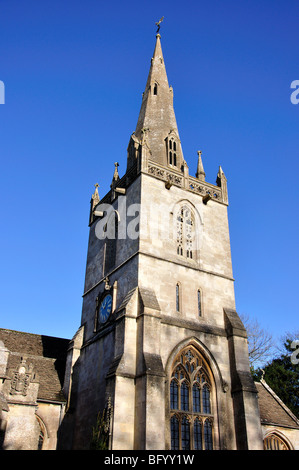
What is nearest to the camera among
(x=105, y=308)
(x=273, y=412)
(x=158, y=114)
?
(x=105, y=308)

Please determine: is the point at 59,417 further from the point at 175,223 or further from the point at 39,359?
the point at 175,223

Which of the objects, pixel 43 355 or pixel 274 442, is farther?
pixel 43 355

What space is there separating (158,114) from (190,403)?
59.4ft

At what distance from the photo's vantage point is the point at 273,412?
78.9 ft

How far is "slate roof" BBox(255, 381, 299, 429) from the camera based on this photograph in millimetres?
23078

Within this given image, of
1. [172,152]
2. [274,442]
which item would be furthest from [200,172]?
[274,442]

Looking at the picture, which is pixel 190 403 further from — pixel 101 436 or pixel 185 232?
pixel 185 232

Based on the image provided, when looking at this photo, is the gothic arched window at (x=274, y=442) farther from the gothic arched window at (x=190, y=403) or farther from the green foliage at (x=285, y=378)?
the green foliage at (x=285, y=378)

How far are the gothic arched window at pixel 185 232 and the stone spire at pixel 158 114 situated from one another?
3.84m

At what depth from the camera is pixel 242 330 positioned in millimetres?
22156

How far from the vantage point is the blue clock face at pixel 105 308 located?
2277 cm

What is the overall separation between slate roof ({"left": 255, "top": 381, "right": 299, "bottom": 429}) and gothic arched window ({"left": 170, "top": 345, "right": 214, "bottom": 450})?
13.9ft
